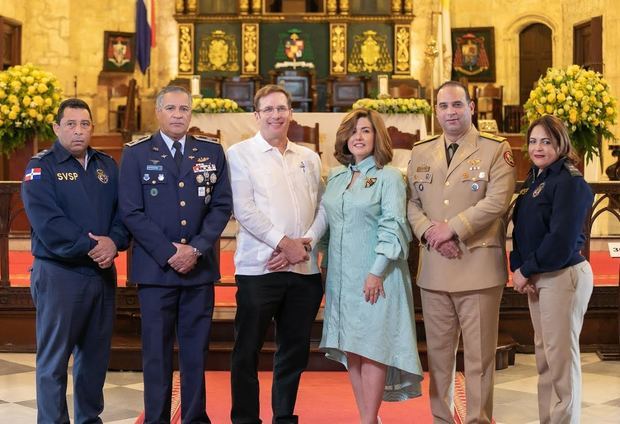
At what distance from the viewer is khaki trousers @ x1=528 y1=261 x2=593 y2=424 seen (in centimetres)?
461

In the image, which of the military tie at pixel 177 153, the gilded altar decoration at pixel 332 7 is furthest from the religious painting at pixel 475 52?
the military tie at pixel 177 153

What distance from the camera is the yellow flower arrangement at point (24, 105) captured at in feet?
28.4

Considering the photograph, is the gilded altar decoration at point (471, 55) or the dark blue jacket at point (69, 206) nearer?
the dark blue jacket at point (69, 206)

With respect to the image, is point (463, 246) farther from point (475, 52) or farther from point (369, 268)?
point (475, 52)

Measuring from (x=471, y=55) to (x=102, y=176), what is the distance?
44.3 feet

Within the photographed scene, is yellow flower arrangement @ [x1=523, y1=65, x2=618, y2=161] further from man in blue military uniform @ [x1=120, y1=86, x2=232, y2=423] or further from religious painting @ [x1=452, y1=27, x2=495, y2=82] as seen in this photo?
religious painting @ [x1=452, y1=27, x2=495, y2=82]

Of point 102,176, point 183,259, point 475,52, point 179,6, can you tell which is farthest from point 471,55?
point 183,259

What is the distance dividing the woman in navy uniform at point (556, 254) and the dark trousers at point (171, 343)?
1492 mm

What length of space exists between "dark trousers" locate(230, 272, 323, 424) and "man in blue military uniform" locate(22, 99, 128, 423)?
642mm

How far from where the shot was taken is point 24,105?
871 cm

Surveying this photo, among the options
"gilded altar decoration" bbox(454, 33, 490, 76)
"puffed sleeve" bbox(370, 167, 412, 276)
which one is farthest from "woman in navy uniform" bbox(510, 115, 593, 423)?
"gilded altar decoration" bbox(454, 33, 490, 76)

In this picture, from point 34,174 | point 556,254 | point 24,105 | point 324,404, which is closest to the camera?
point 556,254

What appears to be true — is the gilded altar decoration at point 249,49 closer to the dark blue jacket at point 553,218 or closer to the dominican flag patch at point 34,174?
the dominican flag patch at point 34,174

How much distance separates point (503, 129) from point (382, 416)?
11.6 metres
